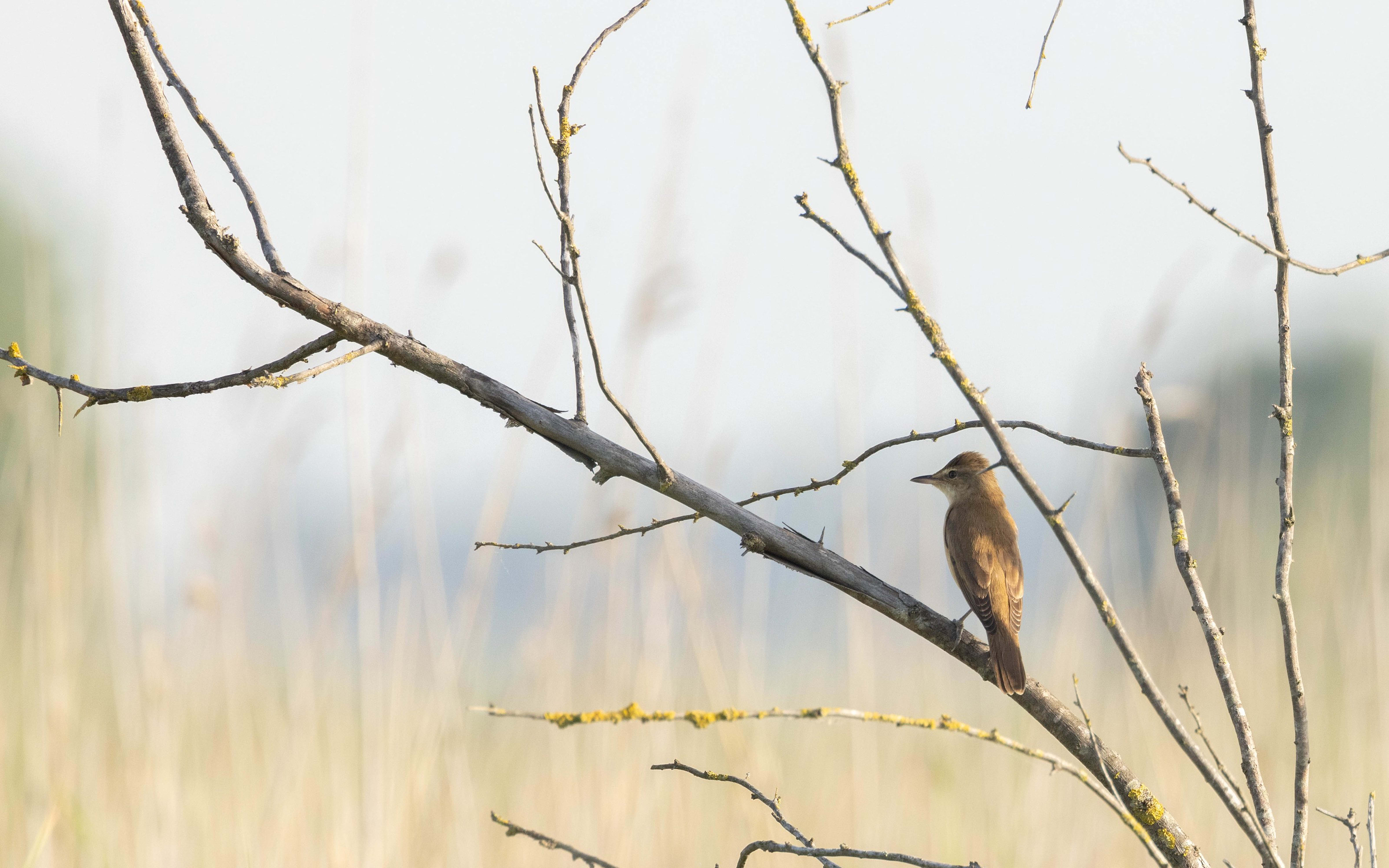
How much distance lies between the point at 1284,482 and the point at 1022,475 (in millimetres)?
369

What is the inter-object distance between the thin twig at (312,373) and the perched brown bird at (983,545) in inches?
60.4

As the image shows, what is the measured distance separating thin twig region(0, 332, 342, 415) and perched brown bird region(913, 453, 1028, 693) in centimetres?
156

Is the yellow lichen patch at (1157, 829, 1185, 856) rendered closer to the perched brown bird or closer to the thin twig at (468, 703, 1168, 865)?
the thin twig at (468, 703, 1168, 865)

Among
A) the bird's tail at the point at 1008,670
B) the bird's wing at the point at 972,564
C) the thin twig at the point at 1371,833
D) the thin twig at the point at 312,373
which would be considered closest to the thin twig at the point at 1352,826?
the thin twig at the point at 1371,833

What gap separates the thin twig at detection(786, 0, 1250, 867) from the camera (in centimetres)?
83

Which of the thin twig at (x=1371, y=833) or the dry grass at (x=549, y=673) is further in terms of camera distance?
the dry grass at (x=549, y=673)

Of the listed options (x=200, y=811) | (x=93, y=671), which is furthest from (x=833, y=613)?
(x=93, y=671)

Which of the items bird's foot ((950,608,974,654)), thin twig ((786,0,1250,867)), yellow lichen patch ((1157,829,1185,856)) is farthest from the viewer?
bird's foot ((950,608,974,654))

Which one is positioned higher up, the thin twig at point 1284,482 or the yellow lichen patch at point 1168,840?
the thin twig at point 1284,482

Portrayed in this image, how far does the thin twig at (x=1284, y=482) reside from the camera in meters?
0.98

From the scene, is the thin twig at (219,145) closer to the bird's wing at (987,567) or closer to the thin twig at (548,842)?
the thin twig at (548,842)

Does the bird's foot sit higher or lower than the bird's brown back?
lower

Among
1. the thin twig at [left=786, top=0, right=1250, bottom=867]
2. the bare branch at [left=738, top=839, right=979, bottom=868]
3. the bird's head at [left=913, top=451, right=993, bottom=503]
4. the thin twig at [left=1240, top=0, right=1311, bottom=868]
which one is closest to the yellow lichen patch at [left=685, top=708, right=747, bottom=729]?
the bare branch at [left=738, top=839, right=979, bottom=868]

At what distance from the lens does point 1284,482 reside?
1.03 meters
